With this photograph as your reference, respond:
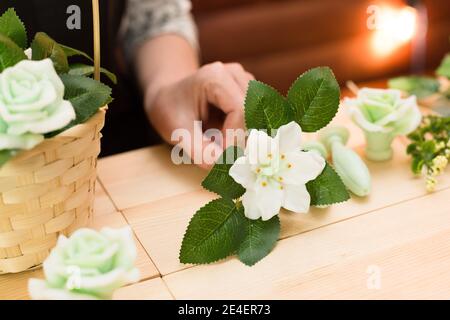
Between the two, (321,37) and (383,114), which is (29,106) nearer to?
(383,114)

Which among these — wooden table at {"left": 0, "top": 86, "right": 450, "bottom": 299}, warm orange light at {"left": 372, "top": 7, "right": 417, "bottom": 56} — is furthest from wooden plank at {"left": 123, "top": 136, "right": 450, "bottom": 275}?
warm orange light at {"left": 372, "top": 7, "right": 417, "bottom": 56}

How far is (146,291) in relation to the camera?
0.68m

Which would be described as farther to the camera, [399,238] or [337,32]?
[337,32]

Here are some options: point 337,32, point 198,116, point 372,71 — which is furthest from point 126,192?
point 372,71

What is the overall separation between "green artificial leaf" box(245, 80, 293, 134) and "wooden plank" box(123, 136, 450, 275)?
0.45 ft

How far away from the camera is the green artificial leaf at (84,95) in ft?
2.07

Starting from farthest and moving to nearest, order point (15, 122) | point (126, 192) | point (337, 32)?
point (337, 32), point (126, 192), point (15, 122)

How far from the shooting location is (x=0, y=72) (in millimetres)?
606

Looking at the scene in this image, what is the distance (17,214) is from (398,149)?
0.60 m

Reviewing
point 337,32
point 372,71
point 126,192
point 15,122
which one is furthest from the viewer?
point 372,71

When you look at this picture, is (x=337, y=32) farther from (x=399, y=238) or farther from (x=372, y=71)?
(x=399, y=238)

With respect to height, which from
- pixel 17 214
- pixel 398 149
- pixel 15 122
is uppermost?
pixel 15 122

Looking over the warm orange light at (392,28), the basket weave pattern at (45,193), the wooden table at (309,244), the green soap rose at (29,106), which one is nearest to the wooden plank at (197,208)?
the wooden table at (309,244)

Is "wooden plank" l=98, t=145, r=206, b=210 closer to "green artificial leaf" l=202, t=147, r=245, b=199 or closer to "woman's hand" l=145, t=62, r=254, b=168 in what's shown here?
"woman's hand" l=145, t=62, r=254, b=168
